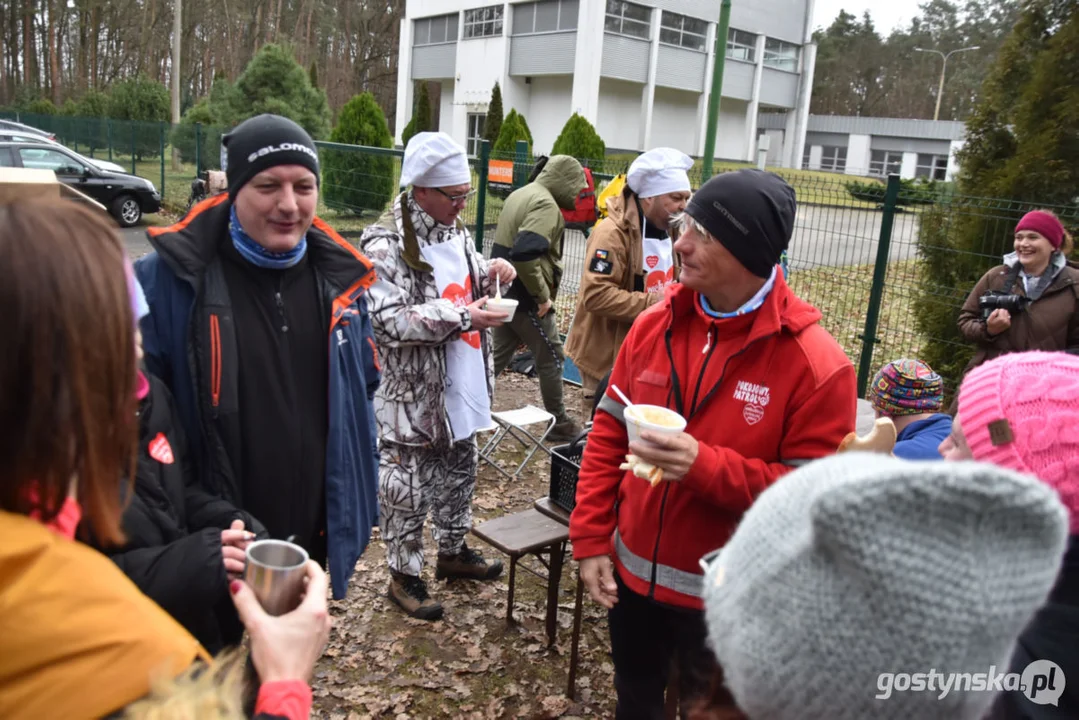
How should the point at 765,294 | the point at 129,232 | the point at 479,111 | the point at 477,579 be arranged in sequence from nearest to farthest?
the point at 765,294 → the point at 477,579 → the point at 129,232 → the point at 479,111

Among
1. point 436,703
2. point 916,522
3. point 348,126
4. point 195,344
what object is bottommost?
point 436,703

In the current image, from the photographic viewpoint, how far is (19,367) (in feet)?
3.37

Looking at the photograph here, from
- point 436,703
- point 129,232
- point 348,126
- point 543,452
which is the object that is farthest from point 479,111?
point 436,703

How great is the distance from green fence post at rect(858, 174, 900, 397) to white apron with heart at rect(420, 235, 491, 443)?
12.9 feet

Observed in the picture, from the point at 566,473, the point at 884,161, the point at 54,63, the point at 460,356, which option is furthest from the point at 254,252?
the point at 884,161

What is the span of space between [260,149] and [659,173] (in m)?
2.59

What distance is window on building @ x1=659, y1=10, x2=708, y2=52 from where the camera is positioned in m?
37.0

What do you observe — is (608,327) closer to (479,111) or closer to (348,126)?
(348,126)

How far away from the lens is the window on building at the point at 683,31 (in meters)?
37.0

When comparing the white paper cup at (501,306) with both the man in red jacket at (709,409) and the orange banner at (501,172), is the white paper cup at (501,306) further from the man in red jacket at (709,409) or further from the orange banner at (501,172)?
the orange banner at (501,172)

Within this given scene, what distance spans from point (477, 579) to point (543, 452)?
2.07m

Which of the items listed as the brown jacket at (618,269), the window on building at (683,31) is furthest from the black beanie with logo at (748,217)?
the window on building at (683,31)

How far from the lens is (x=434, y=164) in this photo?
139 inches

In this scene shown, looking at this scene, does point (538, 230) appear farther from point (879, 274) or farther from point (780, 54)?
point (780, 54)
